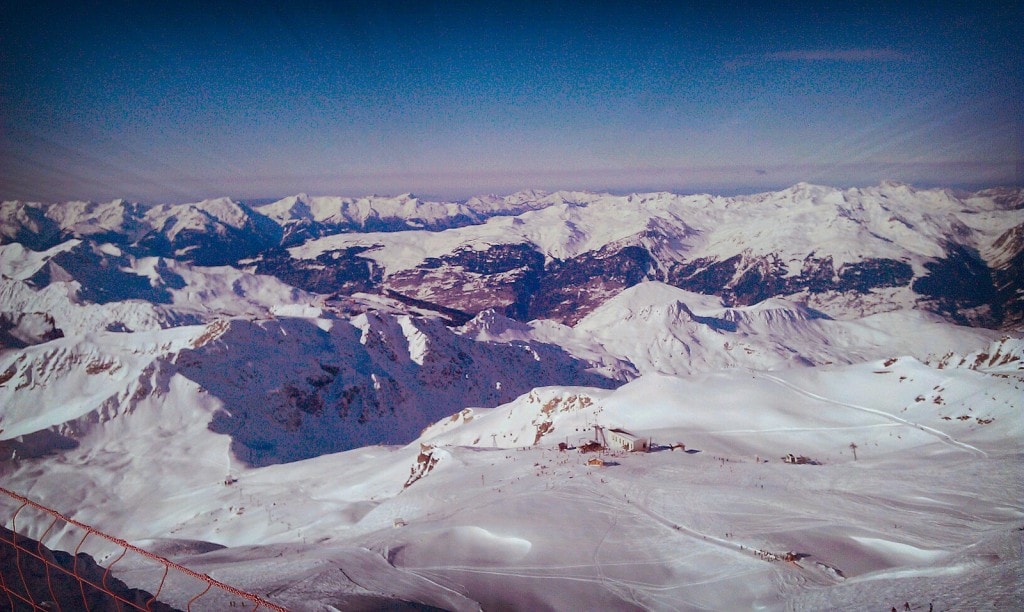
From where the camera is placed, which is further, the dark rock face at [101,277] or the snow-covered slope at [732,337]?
the dark rock face at [101,277]

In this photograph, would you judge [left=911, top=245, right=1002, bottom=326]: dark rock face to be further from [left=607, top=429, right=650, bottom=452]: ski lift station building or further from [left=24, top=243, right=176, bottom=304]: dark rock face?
[left=24, top=243, right=176, bottom=304]: dark rock face

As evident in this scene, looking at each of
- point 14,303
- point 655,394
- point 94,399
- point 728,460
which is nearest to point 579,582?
point 728,460

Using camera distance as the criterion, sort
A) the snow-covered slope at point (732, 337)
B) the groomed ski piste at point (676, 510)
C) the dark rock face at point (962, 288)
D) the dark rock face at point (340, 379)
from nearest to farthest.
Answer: the groomed ski piste at point (676, 510), the dark rock face at point (340, 379), the snow-covered slope at point (732, 337), the dark rock face at point (962, 288)

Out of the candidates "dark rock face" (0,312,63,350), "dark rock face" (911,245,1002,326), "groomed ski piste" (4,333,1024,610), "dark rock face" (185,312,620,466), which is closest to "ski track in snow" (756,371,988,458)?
"groomed ski piste" (4,333,1024,610)

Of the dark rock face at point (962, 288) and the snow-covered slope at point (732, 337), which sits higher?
the dark rock face at point (962, 288)

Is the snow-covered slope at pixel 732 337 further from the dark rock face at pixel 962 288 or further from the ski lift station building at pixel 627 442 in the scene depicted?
the ski lift station building at pixel 627 442

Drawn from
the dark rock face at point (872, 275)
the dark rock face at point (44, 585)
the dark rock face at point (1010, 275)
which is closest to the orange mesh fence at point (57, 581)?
the dark rock face at point (44, 585)

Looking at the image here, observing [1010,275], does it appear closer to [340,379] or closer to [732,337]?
[732,337]

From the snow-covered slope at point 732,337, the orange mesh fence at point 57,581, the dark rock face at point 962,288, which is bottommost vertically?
the snow-covered slope at point 732,337
